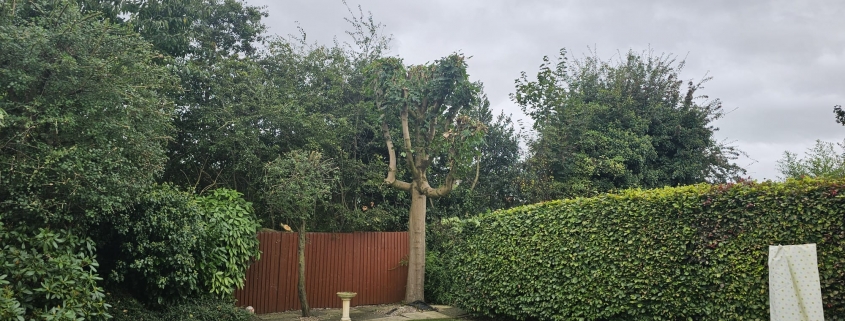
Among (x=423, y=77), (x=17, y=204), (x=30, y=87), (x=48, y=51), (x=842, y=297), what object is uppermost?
(x=423, y=77)

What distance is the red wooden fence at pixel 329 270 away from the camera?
10789 mm

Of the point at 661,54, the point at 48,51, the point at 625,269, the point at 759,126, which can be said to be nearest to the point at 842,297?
the point at 625,269

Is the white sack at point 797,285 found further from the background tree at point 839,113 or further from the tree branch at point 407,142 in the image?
the background tree at point 839,113

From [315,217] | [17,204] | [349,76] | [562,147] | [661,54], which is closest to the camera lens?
[17,204]

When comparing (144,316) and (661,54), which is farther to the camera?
(661,54)

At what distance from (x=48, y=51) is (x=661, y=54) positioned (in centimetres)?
1641

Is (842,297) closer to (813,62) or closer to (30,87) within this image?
(813,62)

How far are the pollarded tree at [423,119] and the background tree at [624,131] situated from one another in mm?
2351

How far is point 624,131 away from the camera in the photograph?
14953 mm

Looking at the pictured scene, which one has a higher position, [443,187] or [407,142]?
[407,142]

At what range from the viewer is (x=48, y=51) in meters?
5.89

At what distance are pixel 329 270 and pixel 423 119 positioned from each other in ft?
13.0

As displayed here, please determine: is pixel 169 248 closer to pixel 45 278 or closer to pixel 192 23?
pixel 45 278

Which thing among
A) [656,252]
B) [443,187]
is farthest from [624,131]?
[656,252]
